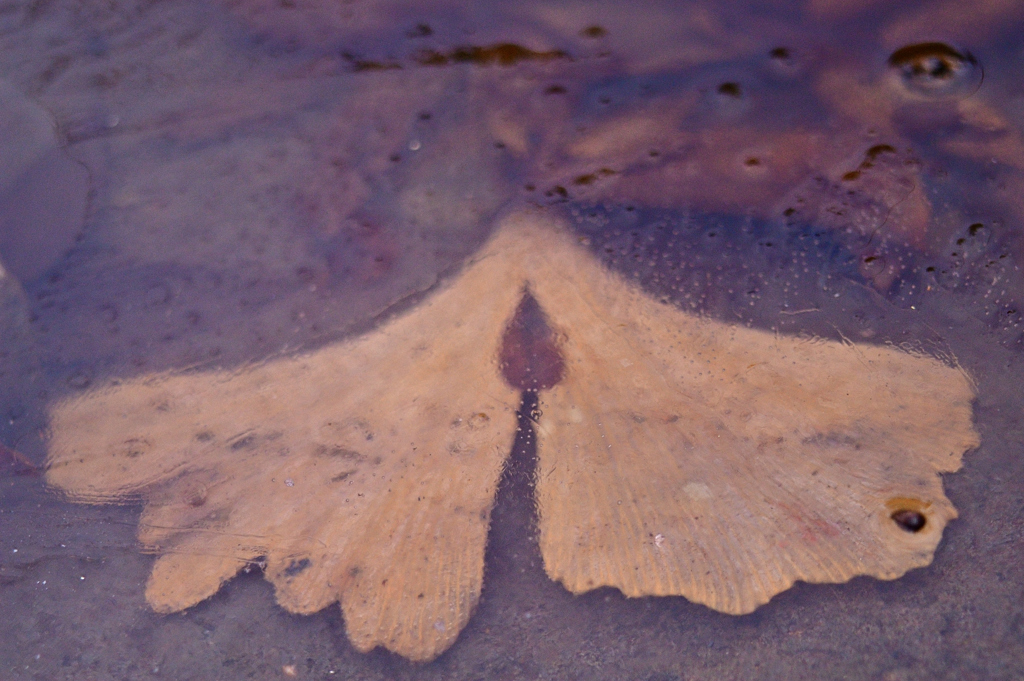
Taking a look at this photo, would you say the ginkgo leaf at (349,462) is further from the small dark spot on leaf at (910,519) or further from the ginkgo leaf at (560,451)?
the small dark spot on leaf at (910,519)

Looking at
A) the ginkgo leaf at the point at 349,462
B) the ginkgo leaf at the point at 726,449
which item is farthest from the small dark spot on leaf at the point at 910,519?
the ginkgo leaf at the point at 349,462

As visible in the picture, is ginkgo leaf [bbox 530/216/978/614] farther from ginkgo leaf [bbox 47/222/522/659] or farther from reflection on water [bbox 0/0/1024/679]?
ginkgo leaf [bbox 47/222/522/659]

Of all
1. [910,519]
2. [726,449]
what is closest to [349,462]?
[726,449]

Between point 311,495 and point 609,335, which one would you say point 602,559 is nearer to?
point 609,335

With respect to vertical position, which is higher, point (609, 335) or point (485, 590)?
point (609, 335)

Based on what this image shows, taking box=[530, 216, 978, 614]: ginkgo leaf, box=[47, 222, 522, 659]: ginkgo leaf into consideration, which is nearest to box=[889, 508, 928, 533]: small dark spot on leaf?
box=[530, 216, 978, 614]: ginkgo leaf

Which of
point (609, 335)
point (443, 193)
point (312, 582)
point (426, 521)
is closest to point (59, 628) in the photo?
point (312, 582)

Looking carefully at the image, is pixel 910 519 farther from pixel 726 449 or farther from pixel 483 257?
pixel 483 257
